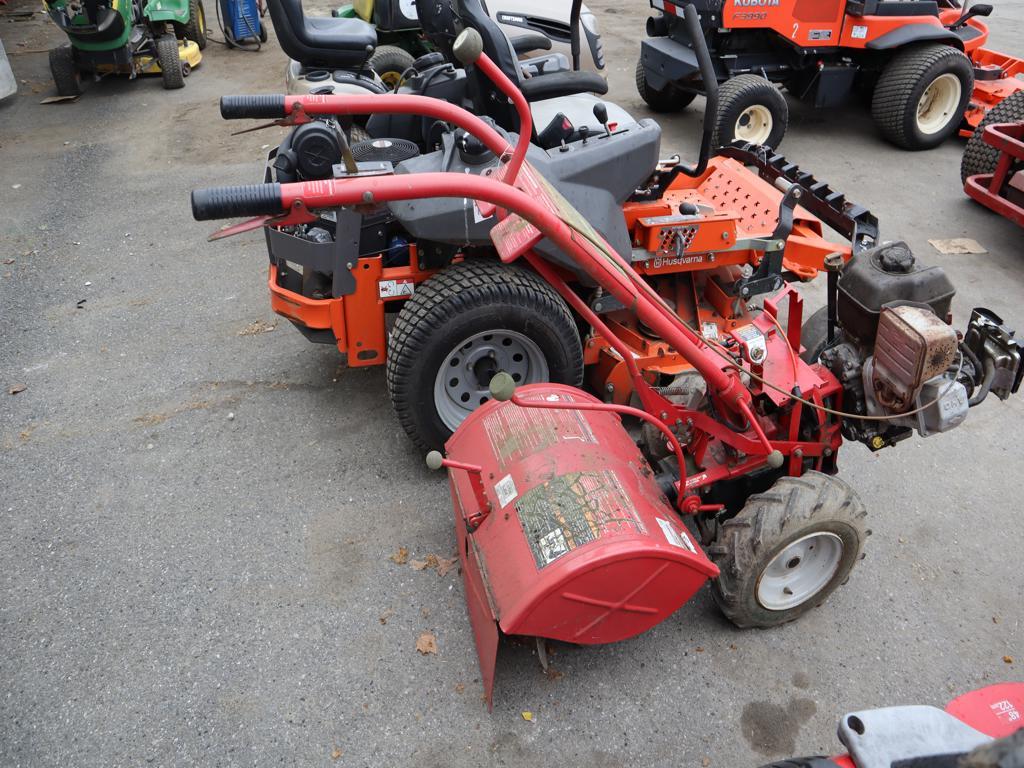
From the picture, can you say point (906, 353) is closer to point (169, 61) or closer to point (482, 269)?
point (482, 269)

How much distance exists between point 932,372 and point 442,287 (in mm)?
1772

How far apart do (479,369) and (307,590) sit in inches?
45.1

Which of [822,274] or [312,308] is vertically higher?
[312,308]

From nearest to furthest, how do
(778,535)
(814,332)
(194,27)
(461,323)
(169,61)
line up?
(778,535) < (461,323) < (814,332) < (169,61) < (194,27)

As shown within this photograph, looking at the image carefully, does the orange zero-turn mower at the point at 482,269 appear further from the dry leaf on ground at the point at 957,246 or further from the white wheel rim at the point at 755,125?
the white wheel rim at the point at 755,125

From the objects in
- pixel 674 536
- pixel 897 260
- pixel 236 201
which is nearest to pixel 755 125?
pixel 897 260

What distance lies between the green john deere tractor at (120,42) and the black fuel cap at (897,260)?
865cm

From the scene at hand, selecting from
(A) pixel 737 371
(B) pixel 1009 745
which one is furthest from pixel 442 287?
(B) pixel 1009 745

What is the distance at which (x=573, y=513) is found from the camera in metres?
2.32

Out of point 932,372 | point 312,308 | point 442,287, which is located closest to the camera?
point 932,372

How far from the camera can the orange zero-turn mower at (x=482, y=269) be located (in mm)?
3115

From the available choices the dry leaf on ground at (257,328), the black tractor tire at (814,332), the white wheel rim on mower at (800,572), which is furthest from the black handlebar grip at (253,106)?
the black tractor tire at (814,332)

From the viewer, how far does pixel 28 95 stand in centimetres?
889

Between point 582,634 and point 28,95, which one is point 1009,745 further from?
point 28,95
